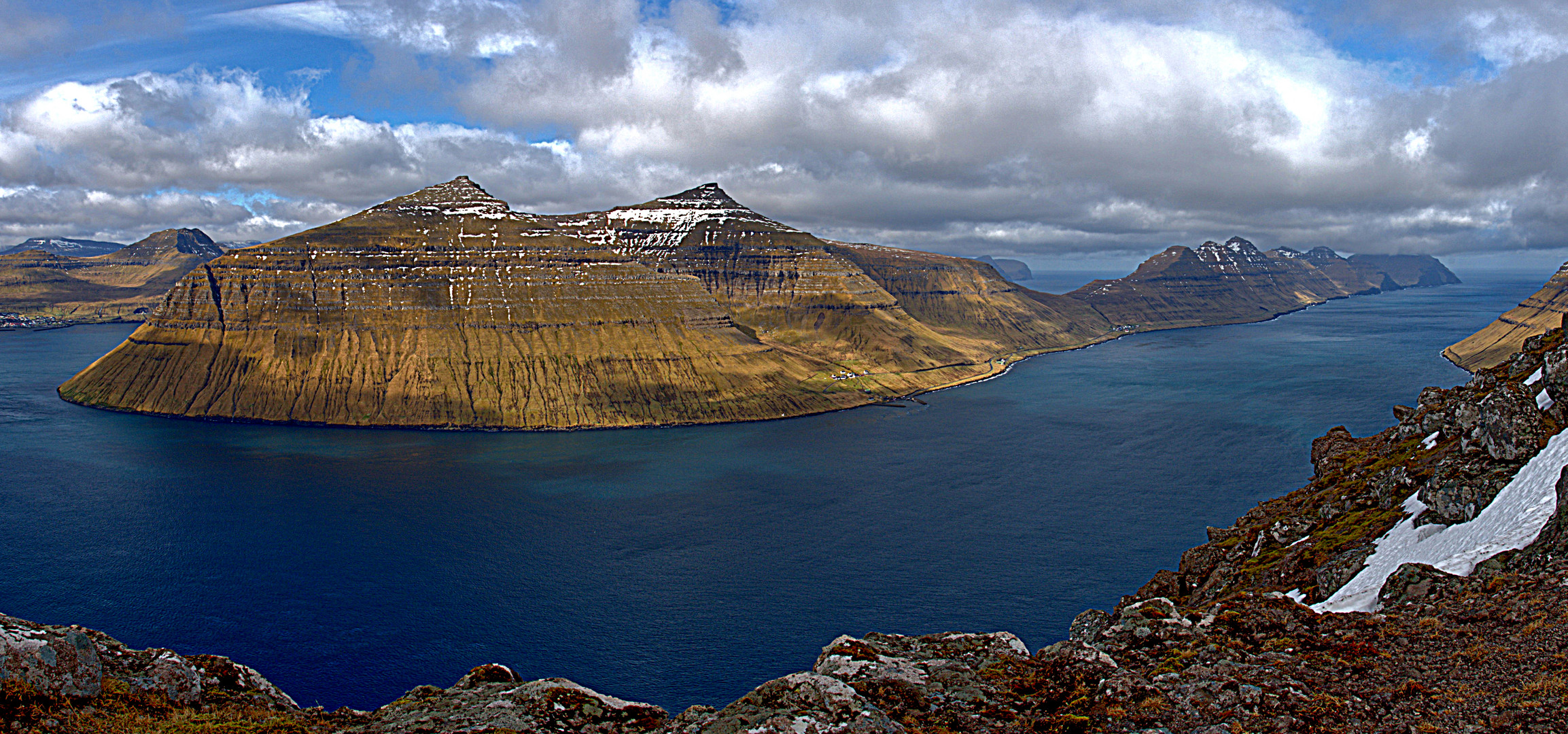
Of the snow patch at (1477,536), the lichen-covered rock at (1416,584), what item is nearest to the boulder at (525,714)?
the lichen-covered rock at (1416,584)

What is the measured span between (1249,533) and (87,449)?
244244mm

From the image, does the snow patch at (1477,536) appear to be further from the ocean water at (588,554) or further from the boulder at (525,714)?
the ocean water at (588,554)

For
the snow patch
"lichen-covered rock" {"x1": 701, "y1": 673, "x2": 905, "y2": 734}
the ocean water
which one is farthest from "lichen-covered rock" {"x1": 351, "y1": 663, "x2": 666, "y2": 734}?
the ocean water

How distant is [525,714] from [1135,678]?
22.5m

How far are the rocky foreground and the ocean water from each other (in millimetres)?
59166

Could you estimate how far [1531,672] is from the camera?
27.2 metres

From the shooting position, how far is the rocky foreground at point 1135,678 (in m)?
27.3

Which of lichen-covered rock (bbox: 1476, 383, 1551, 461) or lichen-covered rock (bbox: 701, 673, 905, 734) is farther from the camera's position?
lichen-covered rock (bbox: 1476, 383, 1551, 461)

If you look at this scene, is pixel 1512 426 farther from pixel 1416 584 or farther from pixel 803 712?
pixel 803 712

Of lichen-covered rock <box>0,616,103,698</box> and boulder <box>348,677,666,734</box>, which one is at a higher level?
lichen-covered rock <box>0,616,103,698</box>

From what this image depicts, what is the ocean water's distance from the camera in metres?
102

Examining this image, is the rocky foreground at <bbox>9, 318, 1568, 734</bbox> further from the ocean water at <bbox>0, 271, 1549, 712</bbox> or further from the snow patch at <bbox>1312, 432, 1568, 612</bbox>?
the ocean water at <bbox>0, 271, 1549, 712</bbox>

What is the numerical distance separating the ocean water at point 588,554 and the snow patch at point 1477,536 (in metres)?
56.2

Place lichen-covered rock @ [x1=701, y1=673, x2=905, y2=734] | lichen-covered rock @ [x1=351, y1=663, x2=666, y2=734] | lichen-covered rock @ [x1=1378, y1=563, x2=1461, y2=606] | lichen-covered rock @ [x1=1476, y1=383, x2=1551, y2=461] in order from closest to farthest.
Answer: lichen-covered rock @ [x1=701, y1=673, x2=905, y2=734] → lichen-covered rock @ [x1=351, y1=663, x2=666, y2=734] → lichen-covered rock @ [x1=1378, y1=563, x2=1461, y2=606] → lichen-covered rock @ [x1=1476, y1=383, x2=1551, y2=461]
